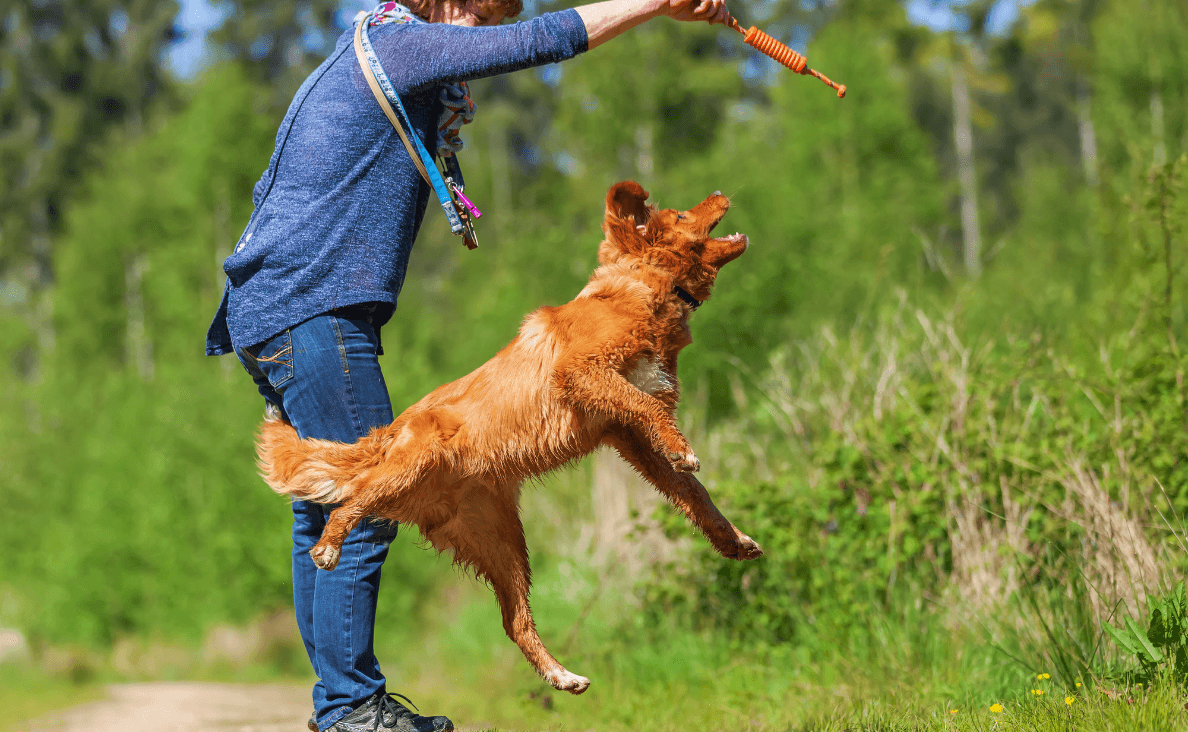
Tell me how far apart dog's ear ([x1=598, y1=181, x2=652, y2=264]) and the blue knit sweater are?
48cm

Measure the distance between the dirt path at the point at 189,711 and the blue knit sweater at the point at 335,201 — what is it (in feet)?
7.42

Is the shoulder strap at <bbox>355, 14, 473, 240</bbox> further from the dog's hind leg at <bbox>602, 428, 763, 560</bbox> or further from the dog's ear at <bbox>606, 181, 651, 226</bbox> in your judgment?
the dog's hind leg at <bbox>602, 428, 763, 560</bbox>

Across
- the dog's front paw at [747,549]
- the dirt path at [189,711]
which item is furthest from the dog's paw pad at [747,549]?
the dirt path at [189,711]

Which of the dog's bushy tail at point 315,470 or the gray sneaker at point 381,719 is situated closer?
the dog's bushy tail at point 315,470

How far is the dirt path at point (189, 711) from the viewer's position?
4386 mm

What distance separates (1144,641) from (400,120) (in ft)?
8.96

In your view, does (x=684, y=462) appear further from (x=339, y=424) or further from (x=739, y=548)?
(x=339, y=424)

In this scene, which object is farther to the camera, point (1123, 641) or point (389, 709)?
point (1123, 641)

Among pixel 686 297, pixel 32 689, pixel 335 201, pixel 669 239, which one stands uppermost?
pixel 335 201

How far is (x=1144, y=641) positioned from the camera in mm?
2951

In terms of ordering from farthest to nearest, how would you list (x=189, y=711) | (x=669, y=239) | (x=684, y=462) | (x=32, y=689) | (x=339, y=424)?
(x=32, y=689) < (x=189, y=711) < (x=669, y=239) < (x=339, y=424) < (x=684, y=462)

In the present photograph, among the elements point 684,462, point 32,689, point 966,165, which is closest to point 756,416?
point 684,462

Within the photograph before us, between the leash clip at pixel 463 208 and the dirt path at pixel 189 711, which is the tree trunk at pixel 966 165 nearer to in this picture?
the dirt path at pixel 189 711

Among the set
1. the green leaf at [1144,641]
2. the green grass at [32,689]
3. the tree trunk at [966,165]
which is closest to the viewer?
the green leaf at [1144,641]
